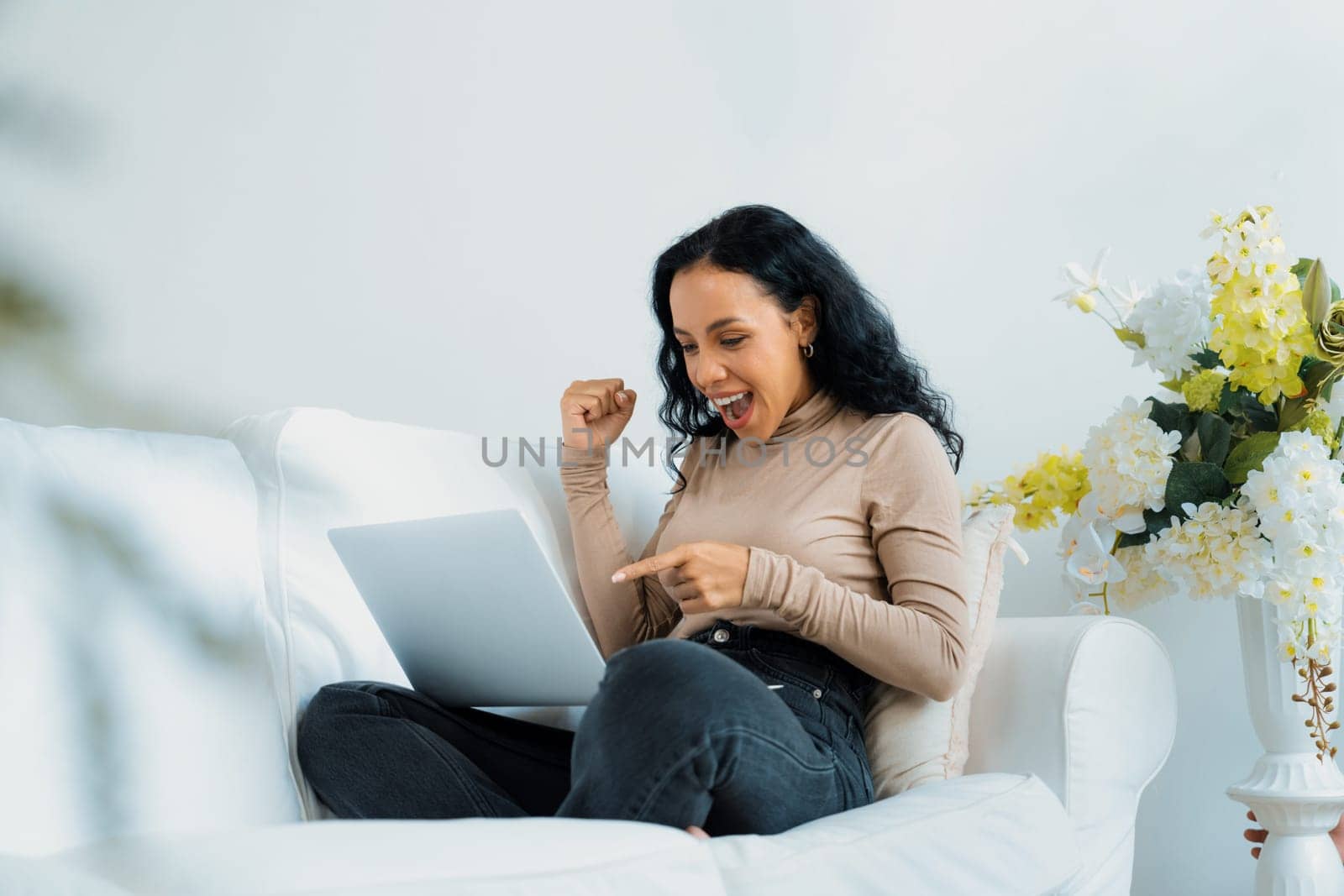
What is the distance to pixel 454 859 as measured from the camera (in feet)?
2.66

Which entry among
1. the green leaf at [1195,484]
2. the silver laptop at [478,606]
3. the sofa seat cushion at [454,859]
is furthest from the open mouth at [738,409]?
the sofa seat cushion at [454,859]

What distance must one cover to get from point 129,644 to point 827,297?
1.36m

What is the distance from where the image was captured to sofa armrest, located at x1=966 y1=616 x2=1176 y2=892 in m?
1.31

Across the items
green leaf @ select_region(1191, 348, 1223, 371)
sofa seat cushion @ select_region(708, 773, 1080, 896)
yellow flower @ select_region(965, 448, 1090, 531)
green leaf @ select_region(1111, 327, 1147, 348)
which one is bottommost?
sofa seat cushion @ select_region(708, 773, 1080, 896)

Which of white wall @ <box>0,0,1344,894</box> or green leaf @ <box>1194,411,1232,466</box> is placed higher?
white wall @ <box>0,0,1344,894</box>

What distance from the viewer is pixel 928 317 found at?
2.36 meters

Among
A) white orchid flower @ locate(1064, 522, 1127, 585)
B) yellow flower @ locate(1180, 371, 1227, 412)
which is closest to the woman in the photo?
white orchid flower @ locate(1064, 522, 1127, 585)

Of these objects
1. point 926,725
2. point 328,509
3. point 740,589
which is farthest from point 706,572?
point 328,509

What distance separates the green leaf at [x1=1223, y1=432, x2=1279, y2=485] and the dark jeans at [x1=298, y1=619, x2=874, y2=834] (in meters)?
0.66

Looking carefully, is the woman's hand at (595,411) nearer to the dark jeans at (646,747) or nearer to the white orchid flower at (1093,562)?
the dark jeans at (646,747)

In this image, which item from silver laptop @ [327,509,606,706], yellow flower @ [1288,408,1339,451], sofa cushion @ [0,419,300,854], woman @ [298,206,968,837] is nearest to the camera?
sofa cushion @ [0,419,300,854]

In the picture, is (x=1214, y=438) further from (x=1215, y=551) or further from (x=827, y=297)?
(x=827, y=297)

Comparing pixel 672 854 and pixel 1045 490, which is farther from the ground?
pixel 1045 490

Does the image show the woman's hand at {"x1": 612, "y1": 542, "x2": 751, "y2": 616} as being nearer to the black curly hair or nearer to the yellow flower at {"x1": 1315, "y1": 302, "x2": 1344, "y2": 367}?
the black curly hair
